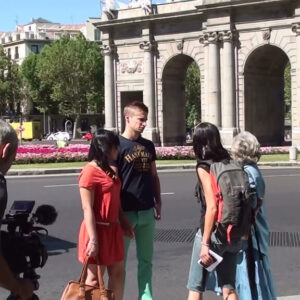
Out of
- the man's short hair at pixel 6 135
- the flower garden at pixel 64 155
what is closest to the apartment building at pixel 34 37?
the flower garden at pixel 64 155

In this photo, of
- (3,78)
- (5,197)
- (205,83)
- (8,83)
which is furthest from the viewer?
(3,78)

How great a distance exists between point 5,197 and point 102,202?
221 cm

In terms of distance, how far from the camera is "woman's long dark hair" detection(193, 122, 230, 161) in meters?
5.55

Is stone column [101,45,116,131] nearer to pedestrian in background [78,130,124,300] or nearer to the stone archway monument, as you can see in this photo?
the stone archway monument

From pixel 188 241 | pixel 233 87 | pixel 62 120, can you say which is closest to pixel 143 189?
pixel 188 241

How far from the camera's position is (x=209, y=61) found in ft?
126

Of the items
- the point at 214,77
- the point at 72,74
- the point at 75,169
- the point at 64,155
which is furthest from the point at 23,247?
the point at 72,74

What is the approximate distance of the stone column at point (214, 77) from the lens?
124ft

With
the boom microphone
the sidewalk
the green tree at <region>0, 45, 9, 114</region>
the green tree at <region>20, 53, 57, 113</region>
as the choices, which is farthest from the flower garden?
the green tree at <region>0, 45, 9, 114</region>

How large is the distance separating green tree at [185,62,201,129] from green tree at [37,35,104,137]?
39.5 ft

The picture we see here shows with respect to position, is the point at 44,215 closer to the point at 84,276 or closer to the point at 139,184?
the point at 84,276

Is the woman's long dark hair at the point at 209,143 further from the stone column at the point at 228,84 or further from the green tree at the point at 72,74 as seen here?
the green tree at the point at 72,74

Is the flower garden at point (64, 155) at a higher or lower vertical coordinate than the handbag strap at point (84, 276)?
lower

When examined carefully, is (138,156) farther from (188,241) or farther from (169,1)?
(169,1)
